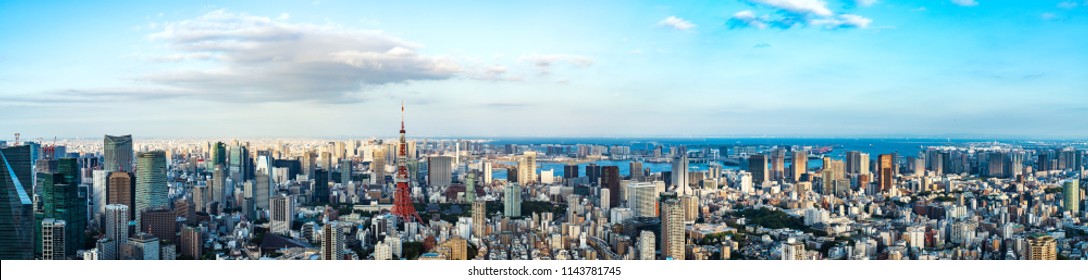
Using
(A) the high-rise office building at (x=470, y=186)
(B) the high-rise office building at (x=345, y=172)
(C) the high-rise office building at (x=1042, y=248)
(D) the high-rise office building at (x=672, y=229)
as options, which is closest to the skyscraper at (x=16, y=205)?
(B) the high-rise office building at (x=345, y=172)

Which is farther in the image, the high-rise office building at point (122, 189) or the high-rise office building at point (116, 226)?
the high-rise office building at point (122, 189)

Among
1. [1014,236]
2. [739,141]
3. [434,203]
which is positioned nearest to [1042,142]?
[1014,236]

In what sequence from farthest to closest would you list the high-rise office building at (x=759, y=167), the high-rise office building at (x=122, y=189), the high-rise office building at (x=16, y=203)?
the high-rise office building at (x=759, y=167) → the high-rise office building at (x=122, y=189) → the high-rise office building at (x=16, y=203)

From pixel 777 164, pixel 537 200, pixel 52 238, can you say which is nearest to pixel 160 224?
pixel 52 238

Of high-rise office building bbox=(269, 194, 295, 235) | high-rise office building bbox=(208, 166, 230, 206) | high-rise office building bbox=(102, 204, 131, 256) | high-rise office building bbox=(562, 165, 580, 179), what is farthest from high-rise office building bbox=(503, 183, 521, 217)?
high-rise office building bbox=(102, 204, 131, 256)

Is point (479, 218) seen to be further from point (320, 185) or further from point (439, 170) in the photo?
point (320, 185)

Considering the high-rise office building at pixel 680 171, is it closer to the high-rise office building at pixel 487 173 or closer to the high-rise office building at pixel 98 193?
the high-rise office building at pixel 487 173

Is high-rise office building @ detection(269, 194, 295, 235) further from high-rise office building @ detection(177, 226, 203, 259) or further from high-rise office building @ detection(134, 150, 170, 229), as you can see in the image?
high-rise office building @ detection(134, 150, 170, 229)
